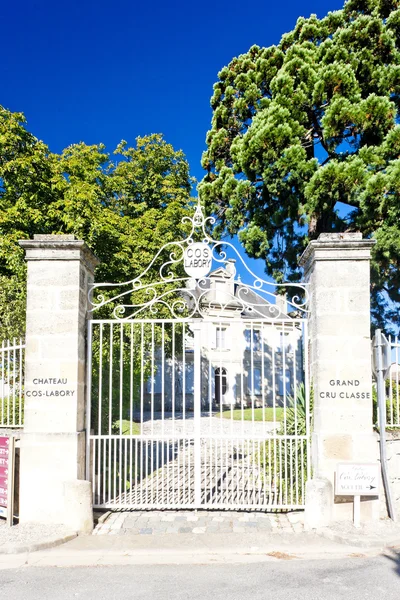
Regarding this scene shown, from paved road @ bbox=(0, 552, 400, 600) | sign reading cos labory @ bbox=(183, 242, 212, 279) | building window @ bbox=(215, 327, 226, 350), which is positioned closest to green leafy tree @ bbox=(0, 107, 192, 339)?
building window @ bbox=(215, 327, 226, 350)

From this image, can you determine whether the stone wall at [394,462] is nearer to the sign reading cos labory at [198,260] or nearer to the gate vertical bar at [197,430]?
the gate vertical bar at [197,430]

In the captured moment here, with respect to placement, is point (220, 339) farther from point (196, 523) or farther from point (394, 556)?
point (394, 556)

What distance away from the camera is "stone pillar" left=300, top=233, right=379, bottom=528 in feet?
19.6

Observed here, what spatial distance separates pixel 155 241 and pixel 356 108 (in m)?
7.09

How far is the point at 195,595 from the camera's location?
425 centimetres

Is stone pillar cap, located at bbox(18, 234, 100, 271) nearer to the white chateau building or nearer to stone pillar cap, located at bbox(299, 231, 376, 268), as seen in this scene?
the white chateau building

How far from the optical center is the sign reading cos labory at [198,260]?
6617 mm

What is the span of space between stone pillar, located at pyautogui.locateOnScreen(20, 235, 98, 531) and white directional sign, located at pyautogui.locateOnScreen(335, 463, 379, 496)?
9.50 feet

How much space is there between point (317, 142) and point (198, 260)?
956 centimetres

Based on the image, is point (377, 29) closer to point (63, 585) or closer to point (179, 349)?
point (179, 349)

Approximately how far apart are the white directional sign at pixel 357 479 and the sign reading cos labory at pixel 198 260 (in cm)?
286

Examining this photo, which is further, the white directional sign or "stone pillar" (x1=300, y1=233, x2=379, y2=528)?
"stone pillar" (x1=300, y1=233, x2=379, y2=528)

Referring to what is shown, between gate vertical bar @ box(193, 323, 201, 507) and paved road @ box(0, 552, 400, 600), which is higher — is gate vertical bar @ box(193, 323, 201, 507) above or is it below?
above

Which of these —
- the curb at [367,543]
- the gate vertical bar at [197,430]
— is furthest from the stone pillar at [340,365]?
the gate vertical bar at [197,430]
